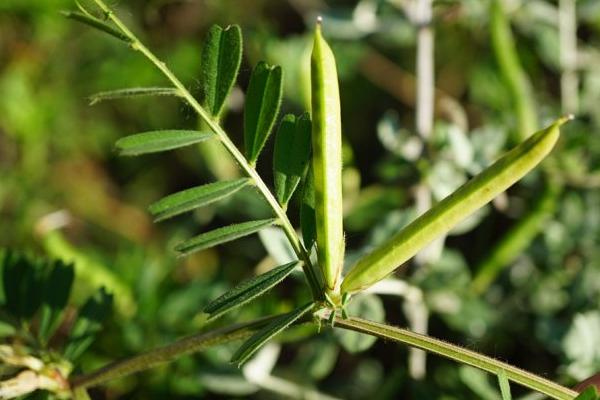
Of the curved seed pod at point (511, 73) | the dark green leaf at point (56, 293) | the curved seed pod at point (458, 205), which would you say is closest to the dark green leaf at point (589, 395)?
the curved seed pod at point (458, 205)

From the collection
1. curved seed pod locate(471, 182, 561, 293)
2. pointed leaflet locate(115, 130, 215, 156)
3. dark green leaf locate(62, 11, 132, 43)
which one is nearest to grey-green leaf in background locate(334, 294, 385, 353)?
curved seed pod locate(471, 182, 561, 293)

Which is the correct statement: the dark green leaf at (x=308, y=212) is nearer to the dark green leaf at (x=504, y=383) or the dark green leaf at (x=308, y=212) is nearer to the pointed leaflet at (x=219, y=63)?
the pointed leaflet at (x=219, y=63)

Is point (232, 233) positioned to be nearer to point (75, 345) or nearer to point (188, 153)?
point (75, 345)

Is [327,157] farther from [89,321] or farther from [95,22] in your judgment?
[89,321]

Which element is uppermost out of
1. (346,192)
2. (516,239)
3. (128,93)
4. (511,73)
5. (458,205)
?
(511,73)

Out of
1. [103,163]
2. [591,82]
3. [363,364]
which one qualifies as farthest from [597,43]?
[103,163]

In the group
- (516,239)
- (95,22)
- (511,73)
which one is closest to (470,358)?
(95,22)
